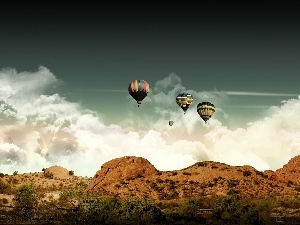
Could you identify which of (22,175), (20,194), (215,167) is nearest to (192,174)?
(215,167)

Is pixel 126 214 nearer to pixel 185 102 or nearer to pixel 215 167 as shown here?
pixel 185 102

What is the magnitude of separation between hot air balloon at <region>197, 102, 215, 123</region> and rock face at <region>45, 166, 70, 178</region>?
52249mm

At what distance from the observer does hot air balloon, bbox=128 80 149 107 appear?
67.8m

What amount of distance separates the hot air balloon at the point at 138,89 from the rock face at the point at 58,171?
2212 inches

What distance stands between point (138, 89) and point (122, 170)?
24.6 metres

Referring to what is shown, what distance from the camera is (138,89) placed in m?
67.7

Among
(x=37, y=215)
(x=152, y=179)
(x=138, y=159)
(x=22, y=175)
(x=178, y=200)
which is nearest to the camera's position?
(x=37, y=215)

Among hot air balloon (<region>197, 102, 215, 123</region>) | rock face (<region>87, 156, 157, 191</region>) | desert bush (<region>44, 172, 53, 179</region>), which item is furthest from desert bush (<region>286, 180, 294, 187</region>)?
desert bush (<region>44, 172, 53, 179</region>)

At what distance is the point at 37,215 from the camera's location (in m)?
49.7

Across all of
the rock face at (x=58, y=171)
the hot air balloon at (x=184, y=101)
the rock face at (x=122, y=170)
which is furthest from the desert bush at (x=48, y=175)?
the hot air balloon at (x=184, y=101)

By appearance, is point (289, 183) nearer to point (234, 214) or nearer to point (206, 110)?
point (206, 110)

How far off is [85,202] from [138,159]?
1725 inches

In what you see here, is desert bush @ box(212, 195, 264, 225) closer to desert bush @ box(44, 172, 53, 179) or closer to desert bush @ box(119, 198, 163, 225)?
desert bush @ box(119, 198, 163, 225)

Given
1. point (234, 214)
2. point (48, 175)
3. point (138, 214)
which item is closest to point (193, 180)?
point (234, 214)
